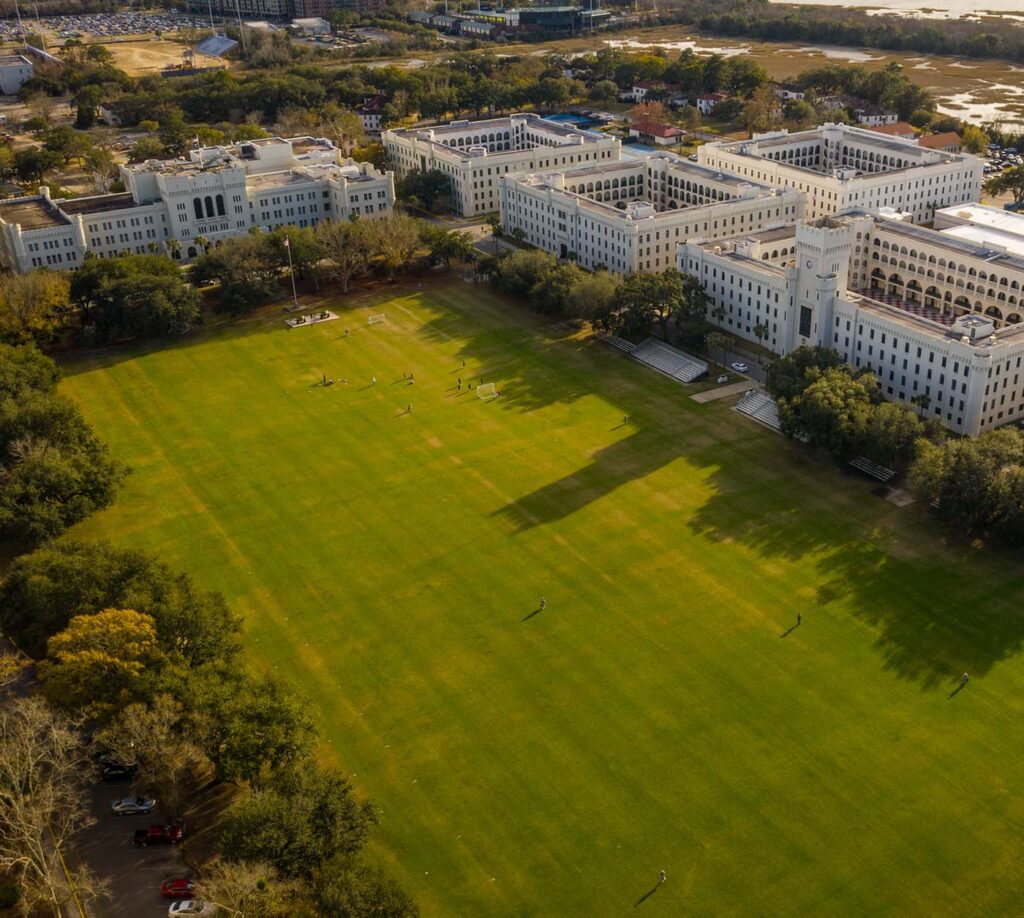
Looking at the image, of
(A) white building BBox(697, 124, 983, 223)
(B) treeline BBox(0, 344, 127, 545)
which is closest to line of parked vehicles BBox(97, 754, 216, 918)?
(B) treeline BBox(0, 344, 127, 545)

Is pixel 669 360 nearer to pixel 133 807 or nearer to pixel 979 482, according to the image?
pixel 979 482

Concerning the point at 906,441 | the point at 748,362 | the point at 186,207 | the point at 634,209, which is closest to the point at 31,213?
the point at 186,207

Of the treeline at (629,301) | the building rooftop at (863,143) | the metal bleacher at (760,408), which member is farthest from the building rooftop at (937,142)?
the metal bleacher at (760,408)

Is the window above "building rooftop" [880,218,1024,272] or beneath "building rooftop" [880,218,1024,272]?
beneath

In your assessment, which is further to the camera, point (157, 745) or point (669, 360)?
point (669, 360)

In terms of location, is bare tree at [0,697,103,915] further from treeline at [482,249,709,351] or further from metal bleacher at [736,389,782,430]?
treeline at [482,249,709,351]

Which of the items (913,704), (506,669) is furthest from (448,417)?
(913,704)

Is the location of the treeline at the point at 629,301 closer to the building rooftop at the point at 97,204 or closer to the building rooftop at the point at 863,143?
the building rooftop at the point at 863,143
